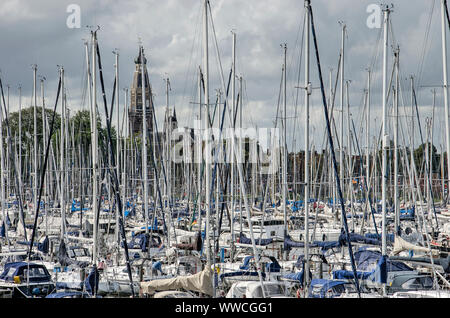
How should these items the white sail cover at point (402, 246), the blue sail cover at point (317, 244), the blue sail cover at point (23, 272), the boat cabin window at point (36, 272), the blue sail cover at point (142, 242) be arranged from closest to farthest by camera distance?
the blue sail cover at point (23, 272) → the boat cabin window at point (36, 272) → the white sail cover at point (402, 246) → the blue sail cover at point (317, 244) → the blue sail cover at point (142, 242)

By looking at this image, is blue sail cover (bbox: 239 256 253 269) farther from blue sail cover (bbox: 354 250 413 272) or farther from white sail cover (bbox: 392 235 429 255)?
white sail cover (bbox: 392 235 429 255)

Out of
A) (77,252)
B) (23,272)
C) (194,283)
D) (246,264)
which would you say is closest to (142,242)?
(77,252)

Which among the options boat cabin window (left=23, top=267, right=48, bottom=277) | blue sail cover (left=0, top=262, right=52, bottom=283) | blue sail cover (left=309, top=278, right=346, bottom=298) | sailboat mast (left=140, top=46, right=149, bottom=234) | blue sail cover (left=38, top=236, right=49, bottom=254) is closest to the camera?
blue sail cover (left=309, top=278, right=346, bottom=298)

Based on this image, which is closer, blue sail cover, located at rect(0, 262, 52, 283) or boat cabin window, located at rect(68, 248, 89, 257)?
blue sail cover, located at rect(0, 262, 52, 283)

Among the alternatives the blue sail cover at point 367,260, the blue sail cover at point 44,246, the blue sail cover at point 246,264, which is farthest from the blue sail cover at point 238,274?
the blue sail cover at point 44,246

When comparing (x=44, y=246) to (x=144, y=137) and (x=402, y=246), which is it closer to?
(x=144, y=137)

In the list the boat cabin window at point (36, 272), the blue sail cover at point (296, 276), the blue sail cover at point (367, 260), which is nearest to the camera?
the blue sail cover at point (296, 276)

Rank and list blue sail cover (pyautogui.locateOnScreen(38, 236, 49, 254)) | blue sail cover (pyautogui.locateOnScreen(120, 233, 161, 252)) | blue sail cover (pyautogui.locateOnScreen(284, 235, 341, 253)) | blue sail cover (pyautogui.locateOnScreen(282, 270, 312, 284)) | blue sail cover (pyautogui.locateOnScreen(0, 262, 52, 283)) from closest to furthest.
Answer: blue sail cover (pyautogui.locateOnScreen(282, 270, 312, 284)) → blue sail cover (pyautogui.locateOnScreen(0, 262, 52, 283)) → blue sail cover (pyautogui.locateOnScreen(284, 235, 341, 253)) → blue sail cover (pyautogui.locateOnScreen(120, 233, 161, 252)) → blue sail cover (pyautogui.locateOnScreen(38, 236, 49, 254))

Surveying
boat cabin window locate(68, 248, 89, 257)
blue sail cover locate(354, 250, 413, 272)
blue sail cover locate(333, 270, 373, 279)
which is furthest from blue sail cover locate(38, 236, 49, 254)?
blue sail cover locate(354, 250, 413, 272)

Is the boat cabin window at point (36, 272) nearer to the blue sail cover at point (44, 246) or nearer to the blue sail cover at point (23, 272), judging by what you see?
the blue sail cover at point (23, 272)

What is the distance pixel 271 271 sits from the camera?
2372cm

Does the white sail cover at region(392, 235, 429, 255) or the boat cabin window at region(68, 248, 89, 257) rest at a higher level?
the white sail cover at region(392, 235, 429, 255)
